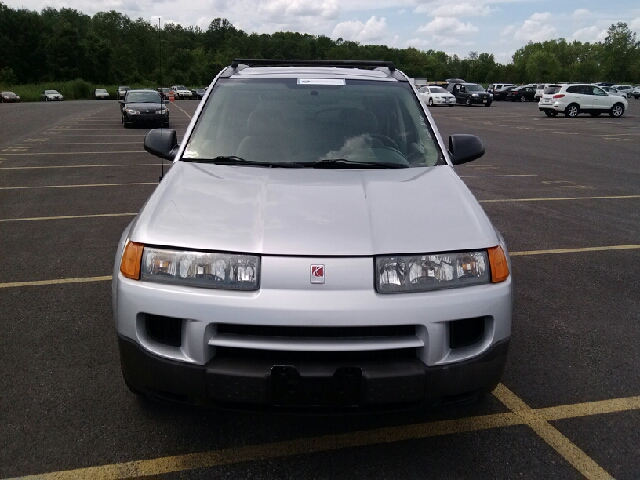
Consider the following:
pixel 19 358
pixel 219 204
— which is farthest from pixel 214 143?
pixel 19 358

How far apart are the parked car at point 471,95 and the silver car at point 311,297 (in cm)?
4651

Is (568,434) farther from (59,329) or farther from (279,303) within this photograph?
(59,329)

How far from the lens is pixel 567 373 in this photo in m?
3.74

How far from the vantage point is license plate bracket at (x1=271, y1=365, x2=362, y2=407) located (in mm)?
2438

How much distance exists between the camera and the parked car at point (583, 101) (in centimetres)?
3262

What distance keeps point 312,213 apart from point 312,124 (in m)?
1.25

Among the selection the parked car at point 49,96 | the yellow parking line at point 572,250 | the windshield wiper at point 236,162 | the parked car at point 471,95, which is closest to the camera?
the windshield wiper at point 236,162

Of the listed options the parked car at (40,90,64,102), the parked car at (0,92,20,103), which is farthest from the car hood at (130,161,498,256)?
the parked car at (40,90,64,102)

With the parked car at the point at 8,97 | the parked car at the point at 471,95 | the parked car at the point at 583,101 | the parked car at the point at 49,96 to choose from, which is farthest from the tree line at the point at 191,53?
the parked car at the point at 583,101

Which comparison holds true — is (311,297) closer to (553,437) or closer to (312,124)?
(553,437)

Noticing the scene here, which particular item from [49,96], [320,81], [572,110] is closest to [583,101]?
[572,110]

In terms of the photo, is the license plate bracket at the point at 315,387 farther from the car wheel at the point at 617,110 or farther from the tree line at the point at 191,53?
the tree line at the point at 191,53

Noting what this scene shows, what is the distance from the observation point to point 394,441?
2.98 m

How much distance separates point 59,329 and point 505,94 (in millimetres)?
61717
